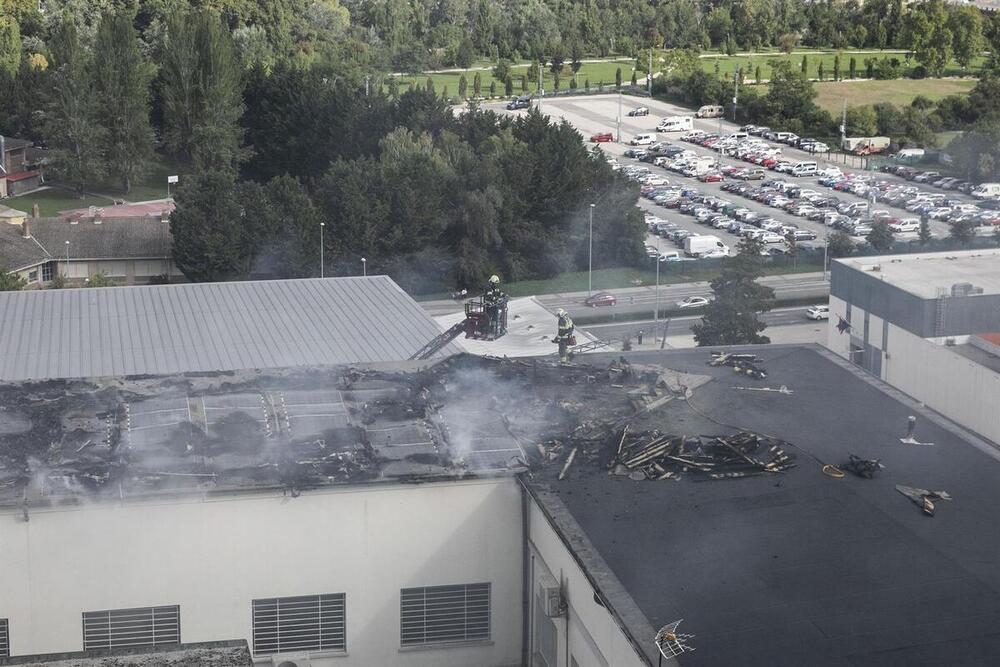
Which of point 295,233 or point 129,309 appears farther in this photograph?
point 295,233

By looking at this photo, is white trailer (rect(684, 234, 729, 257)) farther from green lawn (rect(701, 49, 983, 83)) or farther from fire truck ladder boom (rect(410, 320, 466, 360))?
green lawn (rect(701, 49, 983, 83))

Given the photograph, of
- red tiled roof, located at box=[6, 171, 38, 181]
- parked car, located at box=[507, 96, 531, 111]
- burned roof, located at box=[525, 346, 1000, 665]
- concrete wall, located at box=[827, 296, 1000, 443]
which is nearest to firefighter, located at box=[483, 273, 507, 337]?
burned roof, located at box=[525, 346, 1000, 665]

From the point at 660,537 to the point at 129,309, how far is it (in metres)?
9.82

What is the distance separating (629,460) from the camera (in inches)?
474

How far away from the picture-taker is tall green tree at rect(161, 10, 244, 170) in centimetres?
4191

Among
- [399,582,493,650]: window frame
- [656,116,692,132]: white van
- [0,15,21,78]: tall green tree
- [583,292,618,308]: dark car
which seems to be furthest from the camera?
[656,116,692,132]: white van

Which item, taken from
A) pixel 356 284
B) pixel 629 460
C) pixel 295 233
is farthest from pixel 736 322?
pixel 629 460

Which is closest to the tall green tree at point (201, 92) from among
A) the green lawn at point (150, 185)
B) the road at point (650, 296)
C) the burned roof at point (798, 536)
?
the green lawn at point (150, 185)

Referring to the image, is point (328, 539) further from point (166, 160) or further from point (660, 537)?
point (166, 160)

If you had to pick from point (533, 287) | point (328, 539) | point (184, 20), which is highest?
point (184, 20)

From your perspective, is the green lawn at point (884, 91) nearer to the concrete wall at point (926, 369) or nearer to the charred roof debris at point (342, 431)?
the concrete wall at point (926, 369)

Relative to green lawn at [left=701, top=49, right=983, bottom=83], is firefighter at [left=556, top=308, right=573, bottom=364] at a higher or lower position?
lower

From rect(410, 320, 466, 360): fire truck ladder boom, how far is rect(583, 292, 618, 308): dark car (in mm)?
16737

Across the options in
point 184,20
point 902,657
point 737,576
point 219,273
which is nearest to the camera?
point 902,657
